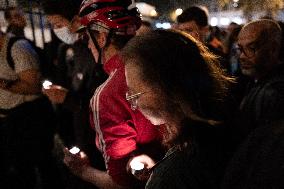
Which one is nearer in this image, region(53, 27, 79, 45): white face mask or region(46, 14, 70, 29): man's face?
region(46, 14, 70, 29): man's face

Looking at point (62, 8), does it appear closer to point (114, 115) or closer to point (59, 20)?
point (59, 20)

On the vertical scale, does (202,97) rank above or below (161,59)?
below

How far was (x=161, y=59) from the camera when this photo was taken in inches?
57.0

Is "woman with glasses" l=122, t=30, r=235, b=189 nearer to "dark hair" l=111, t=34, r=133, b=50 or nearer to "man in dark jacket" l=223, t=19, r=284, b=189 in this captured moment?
"man in dark jacket" l=223, t=19, r=284, b=189

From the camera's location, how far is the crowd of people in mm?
1314

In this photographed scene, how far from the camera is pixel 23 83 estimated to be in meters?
3.76

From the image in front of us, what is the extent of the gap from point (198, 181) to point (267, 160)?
0.34 metres

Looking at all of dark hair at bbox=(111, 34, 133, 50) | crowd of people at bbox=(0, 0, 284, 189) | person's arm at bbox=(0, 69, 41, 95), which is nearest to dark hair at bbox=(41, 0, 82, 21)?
crowd of people at bbox=(0, 0, 284, 189)

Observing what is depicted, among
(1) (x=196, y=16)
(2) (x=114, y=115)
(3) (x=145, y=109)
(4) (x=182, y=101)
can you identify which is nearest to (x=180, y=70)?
(4) (x=182, y=101)

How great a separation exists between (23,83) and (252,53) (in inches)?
92.6

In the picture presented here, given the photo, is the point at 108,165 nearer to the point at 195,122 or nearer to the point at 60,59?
the point at 195,122

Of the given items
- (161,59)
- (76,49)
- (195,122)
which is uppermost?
(161,59)

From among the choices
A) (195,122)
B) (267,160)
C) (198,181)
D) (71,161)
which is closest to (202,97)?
(195,122)

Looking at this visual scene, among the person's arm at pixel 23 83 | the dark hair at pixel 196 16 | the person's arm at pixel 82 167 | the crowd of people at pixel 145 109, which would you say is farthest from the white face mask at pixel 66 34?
the person's arm at pixel 82 167
